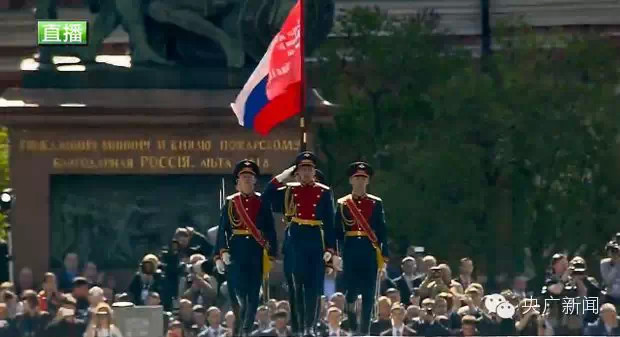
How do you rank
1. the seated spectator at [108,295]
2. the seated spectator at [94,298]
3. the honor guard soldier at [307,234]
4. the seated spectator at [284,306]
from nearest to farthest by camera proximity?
the honor guard soldier at [307,234] → the seated spectator at [284,306] → the seated spectator at [94,298] → the seated spectator at [108,295]

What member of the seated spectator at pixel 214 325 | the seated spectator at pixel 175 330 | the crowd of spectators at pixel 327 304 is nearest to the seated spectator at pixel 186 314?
the crowd of spectators at pixel 327 304

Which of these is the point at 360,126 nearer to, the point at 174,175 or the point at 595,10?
the point at 174,175

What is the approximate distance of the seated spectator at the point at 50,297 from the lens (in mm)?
23141

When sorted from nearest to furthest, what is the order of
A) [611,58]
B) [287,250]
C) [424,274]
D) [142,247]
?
[287,250] → [424,274] → [142,247] → [611,58]

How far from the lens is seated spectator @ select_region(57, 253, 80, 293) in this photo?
2580cm

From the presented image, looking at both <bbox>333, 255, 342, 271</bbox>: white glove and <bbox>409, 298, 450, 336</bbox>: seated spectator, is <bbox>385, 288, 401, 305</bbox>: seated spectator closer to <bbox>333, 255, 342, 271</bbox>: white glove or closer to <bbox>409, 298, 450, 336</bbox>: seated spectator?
<bbox>409, 298, 450, 336</bbox>: seated spectator

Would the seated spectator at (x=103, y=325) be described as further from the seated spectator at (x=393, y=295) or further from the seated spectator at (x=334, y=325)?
the seated spectator at (x=393, y=295)

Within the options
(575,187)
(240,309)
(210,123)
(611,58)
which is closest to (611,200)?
(575,187)

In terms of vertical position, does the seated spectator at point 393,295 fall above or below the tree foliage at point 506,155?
below

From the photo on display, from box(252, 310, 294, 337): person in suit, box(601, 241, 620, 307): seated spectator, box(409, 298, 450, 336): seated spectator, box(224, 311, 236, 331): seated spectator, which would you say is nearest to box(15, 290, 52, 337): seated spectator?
box(224, 311, 236, 331): seated spectator

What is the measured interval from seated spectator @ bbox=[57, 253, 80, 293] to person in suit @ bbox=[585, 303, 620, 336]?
→ 5819 millimetres

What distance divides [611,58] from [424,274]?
919 cm

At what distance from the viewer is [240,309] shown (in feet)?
69.4

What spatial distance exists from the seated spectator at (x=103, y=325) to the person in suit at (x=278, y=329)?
1.15m
